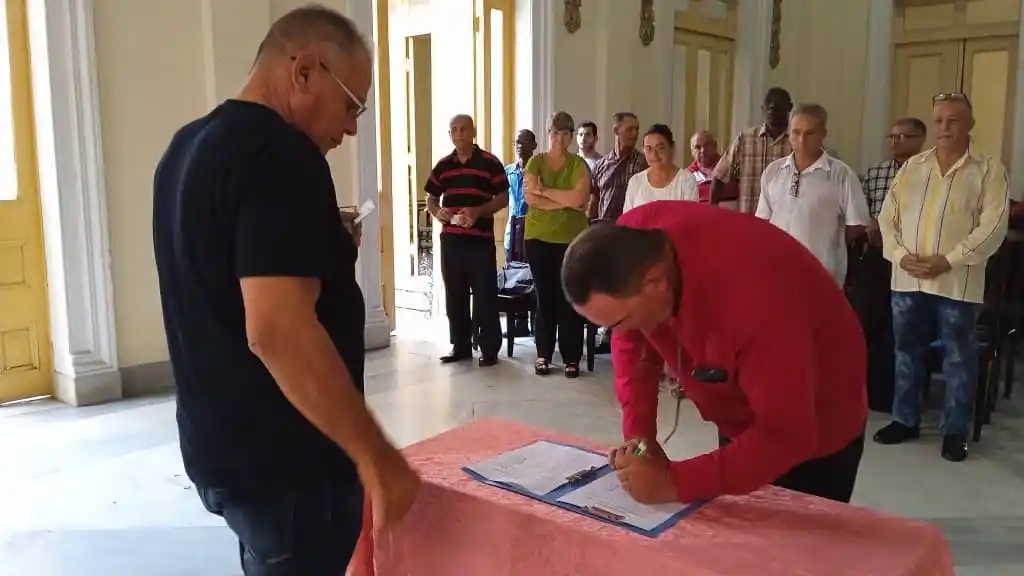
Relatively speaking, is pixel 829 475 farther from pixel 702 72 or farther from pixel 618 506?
pixel 702 72

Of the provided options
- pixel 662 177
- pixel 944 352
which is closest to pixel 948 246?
pixel 944 352

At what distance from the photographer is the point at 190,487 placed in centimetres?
326

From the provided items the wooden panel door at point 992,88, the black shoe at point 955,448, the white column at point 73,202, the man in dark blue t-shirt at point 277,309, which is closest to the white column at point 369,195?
the white column at point 73,202

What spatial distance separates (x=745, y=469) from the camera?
1407 millimetres

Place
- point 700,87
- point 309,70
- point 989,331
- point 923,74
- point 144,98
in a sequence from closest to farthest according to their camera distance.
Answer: point 309,70, point 989,331, point 144,98, point 700,87, point 923,74

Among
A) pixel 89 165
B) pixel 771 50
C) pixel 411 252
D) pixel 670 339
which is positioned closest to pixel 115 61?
pixel 89 165

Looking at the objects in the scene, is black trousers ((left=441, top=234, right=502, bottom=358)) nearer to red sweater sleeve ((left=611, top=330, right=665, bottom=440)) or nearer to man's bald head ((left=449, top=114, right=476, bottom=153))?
man's bald head ((left=449, top=114, right=476, bottom=153))

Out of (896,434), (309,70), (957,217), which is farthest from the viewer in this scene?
(896,434)

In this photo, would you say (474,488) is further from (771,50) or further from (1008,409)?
(771,50)

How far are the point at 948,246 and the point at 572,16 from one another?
3832mm

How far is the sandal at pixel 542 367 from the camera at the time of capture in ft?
16.2

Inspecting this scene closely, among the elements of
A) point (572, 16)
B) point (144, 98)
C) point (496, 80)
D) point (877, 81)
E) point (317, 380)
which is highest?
point (572, 16)

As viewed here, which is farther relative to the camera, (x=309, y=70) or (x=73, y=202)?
(x=73, y=202)

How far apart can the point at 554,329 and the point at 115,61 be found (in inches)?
103
